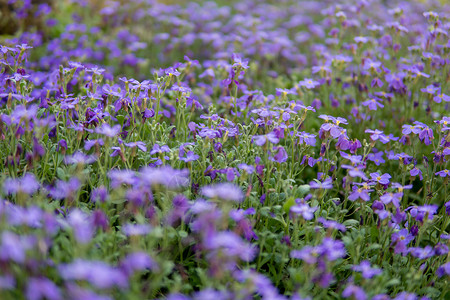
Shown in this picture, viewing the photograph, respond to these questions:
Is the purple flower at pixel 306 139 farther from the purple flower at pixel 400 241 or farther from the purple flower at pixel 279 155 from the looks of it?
the purple flower at pixel 400 241

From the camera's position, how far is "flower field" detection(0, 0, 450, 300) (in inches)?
80.6

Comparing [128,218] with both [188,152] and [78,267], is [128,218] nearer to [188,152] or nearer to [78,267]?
[188,152]

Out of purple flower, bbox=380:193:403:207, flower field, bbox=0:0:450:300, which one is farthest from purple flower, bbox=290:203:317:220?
purple flower, bbox=380:193:403:207

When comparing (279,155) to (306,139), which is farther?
(306,139)

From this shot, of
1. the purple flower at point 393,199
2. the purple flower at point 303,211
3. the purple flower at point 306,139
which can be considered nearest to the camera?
the purple flower at point 303,211

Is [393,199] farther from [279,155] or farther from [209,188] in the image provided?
[209,188]

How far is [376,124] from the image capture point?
181 inches

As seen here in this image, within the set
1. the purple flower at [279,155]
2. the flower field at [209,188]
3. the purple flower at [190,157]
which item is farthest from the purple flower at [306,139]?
the purple flower at [190,157]

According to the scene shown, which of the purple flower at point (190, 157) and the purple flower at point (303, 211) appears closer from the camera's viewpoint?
the purple flower at point (303, 211)

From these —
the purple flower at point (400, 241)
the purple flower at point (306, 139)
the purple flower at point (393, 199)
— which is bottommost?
the purple flower at point (400, 241)

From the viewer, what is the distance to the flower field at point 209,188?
2.05 metres

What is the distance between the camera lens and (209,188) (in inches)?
93.0

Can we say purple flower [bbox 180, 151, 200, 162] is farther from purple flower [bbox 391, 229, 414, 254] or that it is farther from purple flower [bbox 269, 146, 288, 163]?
purple flower [bbox 391, 229, 414, 254]

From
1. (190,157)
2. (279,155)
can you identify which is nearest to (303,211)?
(279,155)
